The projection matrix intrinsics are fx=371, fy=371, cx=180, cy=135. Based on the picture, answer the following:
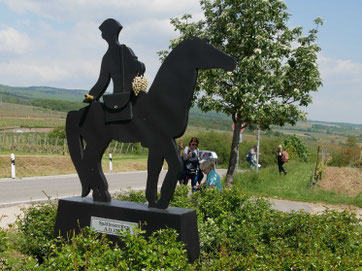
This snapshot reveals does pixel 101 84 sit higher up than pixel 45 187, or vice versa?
pixel 101 84

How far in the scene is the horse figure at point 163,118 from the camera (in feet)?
15.8

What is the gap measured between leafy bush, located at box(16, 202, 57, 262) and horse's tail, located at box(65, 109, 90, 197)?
720mm

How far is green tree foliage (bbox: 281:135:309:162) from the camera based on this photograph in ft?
93.4

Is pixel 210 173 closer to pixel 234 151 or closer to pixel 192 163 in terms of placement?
pixel 192 163

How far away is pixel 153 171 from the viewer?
16.8ft

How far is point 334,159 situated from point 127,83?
20.5 m

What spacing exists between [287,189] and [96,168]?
8.70 m

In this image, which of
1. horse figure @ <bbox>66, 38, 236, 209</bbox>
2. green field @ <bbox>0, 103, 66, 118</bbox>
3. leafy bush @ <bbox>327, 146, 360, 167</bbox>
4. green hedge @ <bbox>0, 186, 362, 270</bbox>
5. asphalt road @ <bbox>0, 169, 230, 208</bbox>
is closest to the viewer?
green hedge @ <bbox>0, 186, 362, 270</bbox>

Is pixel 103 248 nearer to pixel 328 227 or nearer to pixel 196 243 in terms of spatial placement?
pixel 196 243

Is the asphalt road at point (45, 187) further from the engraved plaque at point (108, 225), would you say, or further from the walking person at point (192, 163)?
the engraved plaque at point (108, 225)

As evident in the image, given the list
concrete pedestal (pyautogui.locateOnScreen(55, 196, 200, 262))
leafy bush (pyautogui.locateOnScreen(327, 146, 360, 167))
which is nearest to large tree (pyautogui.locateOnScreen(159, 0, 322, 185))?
concrete pedestal (pyautogui.locateOnScreen(55, 196, 200, 262))

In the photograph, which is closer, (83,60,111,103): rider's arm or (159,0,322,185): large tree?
(83,60,111,103): rider's arm

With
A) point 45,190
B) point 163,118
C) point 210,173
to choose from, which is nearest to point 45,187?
point 45,190

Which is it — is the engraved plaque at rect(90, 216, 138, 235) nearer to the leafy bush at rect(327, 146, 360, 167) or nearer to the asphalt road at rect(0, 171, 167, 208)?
the asphalt road at rect(0, 171, 167, 208)
